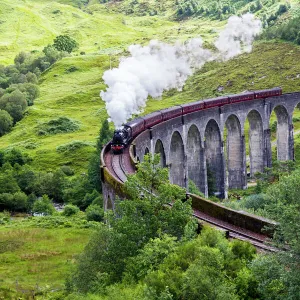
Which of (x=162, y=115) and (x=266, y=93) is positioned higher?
(x=266, y=93)

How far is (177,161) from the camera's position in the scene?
66.3 metres

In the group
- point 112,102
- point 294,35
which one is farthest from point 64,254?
point 294,35

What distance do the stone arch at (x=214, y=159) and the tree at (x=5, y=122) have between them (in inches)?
2218

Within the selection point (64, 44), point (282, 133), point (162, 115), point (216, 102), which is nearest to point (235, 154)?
point (216, 102)

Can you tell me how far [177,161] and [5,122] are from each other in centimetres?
6011

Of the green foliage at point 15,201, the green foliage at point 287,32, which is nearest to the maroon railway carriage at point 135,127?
the green foliage at point 15,201

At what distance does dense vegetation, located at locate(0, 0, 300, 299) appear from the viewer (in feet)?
67.2

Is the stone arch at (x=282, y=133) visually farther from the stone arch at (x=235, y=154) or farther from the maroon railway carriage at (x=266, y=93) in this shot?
the stone arch at (x=235, y=154)

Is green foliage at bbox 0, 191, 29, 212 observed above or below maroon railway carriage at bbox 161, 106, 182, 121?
below

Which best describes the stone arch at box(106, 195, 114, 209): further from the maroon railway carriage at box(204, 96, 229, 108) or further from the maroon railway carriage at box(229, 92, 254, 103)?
the maroon railway carriage at box(229, 92, 254, 103)

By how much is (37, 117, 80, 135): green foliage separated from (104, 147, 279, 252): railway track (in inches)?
2485

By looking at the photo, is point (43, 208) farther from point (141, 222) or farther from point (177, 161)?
point (141, 222)

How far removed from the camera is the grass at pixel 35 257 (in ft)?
148

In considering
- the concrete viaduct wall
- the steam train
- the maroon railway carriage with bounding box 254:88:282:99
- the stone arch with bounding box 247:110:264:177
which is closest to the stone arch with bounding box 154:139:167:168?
the concrete viaduct wall
